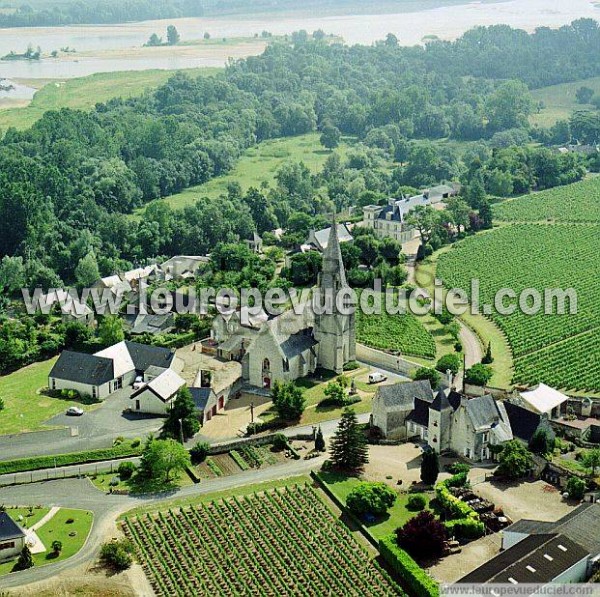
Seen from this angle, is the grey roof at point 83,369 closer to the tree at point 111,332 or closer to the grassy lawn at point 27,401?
the grassy lawn at point 27,401

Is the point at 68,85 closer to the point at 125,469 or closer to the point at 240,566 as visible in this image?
the point at 125,469

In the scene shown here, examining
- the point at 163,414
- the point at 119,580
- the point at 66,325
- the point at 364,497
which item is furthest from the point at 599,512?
the point at 66,325

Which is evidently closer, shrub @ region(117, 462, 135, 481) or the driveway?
shrub @ region(117, 462, 135, 481)

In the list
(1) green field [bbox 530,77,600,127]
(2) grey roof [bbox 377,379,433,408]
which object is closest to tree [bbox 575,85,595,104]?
(1) green field [bbox 530,77,600,127]

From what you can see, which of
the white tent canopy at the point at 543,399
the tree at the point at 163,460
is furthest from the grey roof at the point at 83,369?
the white tent canopy at the point at 543,399

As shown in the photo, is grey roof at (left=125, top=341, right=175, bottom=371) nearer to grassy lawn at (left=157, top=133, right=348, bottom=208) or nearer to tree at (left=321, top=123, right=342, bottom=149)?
grassy lawn at (left=157, top=133, right=348, bottom=208)

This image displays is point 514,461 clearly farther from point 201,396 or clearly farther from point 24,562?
point 24,562
